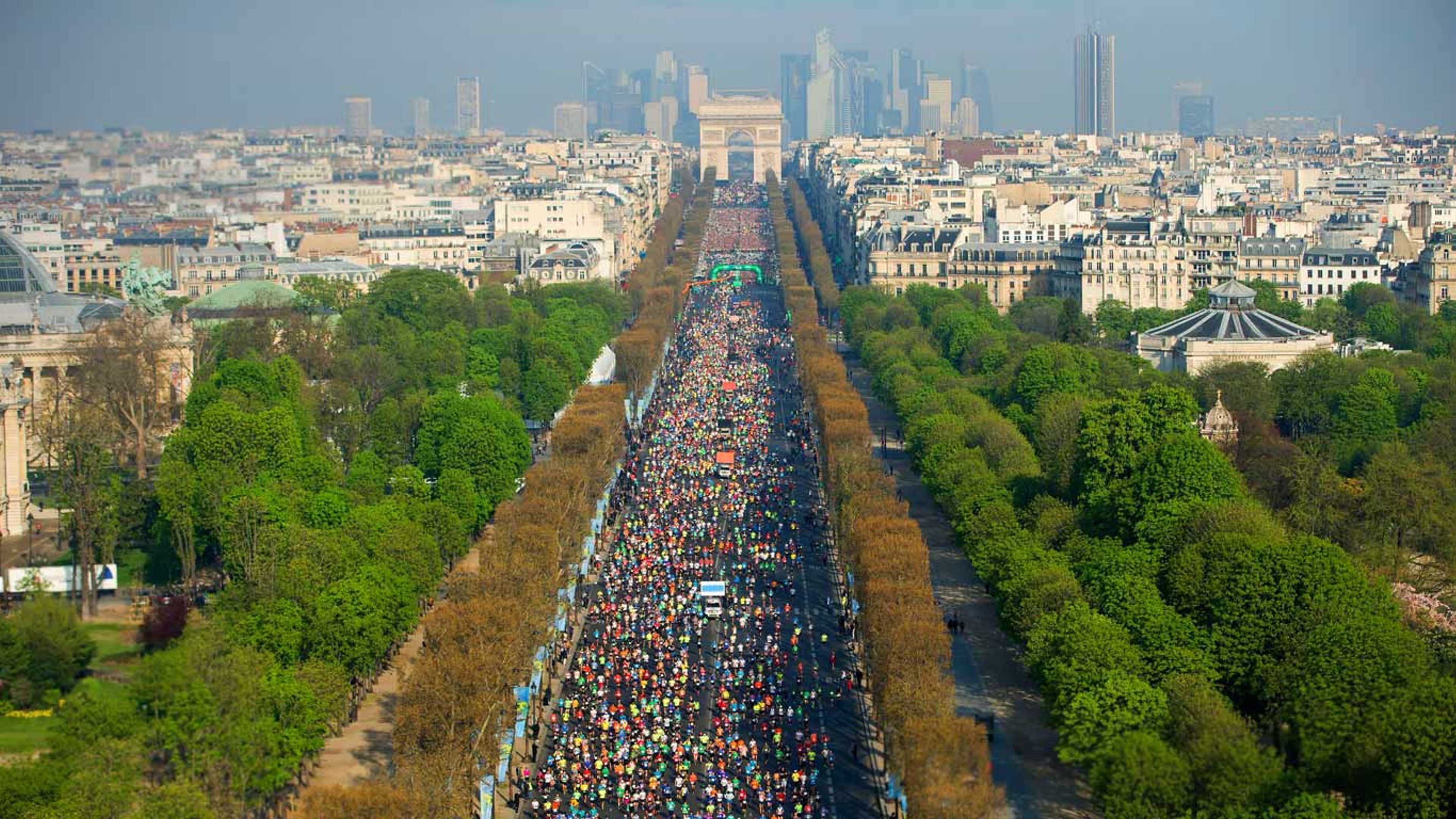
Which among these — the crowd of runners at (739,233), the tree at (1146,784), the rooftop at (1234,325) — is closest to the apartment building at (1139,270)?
the rooftop at (1234,325)

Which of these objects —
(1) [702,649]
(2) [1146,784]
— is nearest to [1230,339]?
(1) [702,649]

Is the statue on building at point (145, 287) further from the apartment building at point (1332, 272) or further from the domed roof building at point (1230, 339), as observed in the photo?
the apartment building at point (1332, 272)

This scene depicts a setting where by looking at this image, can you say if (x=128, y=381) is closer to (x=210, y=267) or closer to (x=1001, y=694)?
(x=1001, y=694)

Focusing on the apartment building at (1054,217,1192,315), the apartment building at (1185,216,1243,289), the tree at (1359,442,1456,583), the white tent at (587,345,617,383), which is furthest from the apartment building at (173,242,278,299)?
the tree at (1359,442,1456,583)

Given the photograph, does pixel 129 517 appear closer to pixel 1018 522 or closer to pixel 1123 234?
pixel 1018 522

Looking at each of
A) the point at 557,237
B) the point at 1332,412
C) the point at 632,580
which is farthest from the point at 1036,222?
the point at 632,580
